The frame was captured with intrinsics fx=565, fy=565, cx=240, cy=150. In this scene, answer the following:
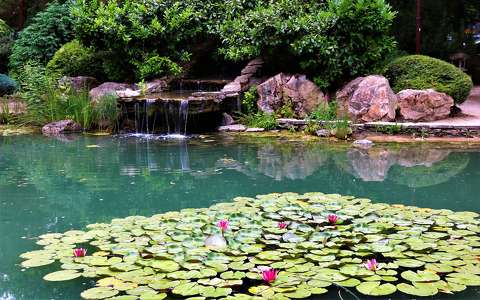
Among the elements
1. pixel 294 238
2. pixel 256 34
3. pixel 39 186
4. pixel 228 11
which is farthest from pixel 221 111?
pixel 294 238

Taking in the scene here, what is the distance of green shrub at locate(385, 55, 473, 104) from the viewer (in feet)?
32.0

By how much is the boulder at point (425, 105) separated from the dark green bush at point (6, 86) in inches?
325

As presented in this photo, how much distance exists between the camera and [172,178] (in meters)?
6.45

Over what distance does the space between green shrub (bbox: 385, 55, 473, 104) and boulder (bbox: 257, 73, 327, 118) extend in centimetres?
148

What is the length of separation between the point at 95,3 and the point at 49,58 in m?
2.40

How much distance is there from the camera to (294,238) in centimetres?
392

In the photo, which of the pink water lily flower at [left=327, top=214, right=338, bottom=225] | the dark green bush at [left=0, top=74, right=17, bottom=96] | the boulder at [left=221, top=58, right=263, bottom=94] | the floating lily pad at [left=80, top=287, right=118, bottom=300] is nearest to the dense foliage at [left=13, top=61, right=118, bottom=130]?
the dark green bush at [left=0, top=74, right=17, bottom=96]

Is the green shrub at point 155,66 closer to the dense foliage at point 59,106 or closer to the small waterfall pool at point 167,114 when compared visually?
the small waterfall pool at point 167,114

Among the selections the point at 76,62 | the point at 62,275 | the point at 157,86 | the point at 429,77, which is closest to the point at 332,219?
the point at 62,275

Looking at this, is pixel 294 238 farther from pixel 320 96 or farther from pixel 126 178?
pixel 320 96

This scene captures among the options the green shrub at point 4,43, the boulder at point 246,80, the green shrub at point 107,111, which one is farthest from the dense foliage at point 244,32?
the green shrub at point 4,43

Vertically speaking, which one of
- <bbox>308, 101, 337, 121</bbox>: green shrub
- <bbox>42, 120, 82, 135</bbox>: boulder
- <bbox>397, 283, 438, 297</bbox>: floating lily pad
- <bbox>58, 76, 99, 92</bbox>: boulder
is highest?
<bbox>58, 76, 99, 92</bbox>: boulder

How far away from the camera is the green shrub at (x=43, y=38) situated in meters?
13.2

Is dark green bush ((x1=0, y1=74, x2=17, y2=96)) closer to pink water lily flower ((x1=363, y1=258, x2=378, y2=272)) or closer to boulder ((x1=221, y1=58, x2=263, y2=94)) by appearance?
boulder ((x1=221, y1=58, x2=263, y2=94))
